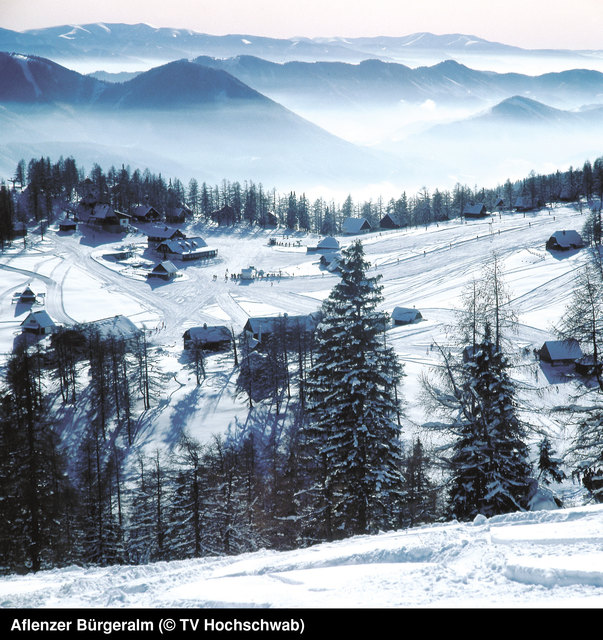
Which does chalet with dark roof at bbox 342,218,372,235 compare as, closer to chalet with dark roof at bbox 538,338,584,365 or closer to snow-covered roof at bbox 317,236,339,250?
snow-covered roof at bbox 317,236,339,250

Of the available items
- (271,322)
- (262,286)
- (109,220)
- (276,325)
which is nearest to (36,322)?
(271,322)

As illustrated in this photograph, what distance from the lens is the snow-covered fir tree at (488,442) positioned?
15.6m

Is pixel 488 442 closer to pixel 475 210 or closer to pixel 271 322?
pixel 271 322

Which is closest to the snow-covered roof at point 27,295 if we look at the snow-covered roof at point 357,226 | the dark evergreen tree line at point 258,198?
the dark evergreen tree line at point 258,198

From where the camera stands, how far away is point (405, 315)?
64625mm

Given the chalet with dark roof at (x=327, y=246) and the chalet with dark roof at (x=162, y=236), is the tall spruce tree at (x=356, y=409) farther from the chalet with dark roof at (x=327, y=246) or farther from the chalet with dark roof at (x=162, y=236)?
the chalet with dark roof at (x=162, y=236)

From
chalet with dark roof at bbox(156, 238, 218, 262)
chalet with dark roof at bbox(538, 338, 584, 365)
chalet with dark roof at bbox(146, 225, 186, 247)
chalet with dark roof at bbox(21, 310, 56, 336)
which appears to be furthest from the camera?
chalet with dark roof at bbox(146, 225, 186, 247)

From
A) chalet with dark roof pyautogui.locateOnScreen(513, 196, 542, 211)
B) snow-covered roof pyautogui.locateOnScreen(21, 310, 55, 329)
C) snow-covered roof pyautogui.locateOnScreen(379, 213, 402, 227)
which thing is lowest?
snow-covered roof pyautogui.locateOnScreen(21, 310, 55, 329)

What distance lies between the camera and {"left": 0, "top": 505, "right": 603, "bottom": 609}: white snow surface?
7559mm

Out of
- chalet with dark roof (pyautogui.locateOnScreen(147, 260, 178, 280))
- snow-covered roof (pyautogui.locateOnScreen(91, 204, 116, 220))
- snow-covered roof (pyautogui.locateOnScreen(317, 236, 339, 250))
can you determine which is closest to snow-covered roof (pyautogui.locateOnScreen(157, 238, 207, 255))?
chalet with dark roof (pyautogui.locateOnScreen(147, 260, 178, 280))

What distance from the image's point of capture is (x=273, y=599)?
309 inches

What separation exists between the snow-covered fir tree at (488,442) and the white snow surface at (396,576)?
13.5ft

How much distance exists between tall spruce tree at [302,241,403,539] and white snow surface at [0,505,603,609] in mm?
5680
